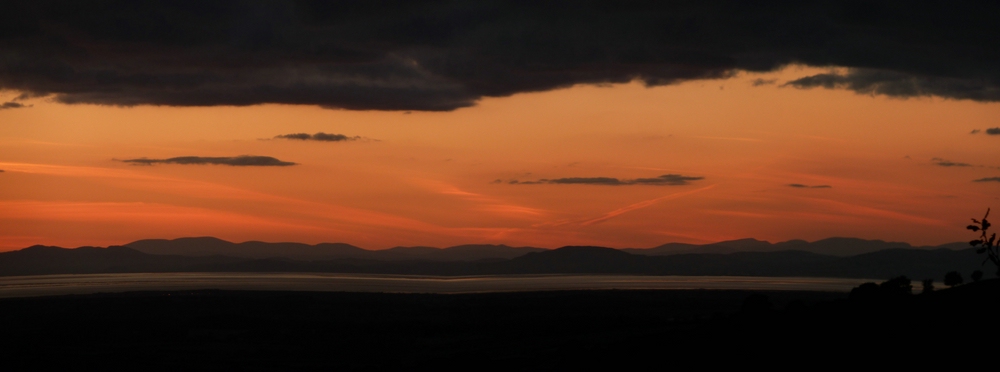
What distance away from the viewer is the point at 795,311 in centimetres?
6112

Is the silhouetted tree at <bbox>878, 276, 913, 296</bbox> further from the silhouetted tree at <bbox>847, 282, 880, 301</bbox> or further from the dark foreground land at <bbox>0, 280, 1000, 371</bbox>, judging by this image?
the dark foreground land at <bbox>0, 280, 1000, 371</bbox>

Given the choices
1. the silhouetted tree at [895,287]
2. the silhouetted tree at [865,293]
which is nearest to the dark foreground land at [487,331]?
the silhouetted tree at [865,293]

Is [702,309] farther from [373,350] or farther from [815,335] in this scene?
[815,335]

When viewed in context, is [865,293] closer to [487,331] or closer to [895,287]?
[895,287]

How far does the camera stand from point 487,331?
3971 inches

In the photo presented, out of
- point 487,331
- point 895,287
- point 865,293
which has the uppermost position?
point 895,287

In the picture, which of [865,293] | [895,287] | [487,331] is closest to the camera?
[865,293]

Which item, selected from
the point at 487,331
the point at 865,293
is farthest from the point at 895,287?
the point at 487,331

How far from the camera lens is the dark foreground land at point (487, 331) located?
47406 mm

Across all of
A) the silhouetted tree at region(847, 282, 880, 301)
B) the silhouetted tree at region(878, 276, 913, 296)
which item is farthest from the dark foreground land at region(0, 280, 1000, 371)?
the silhouetted tree at region(878, 276, 913, 296)

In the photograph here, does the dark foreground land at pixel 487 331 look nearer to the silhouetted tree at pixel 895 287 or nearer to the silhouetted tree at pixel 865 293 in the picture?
the silhouetted tree at pixel 865 293

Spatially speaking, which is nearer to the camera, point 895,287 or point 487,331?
point 895,287

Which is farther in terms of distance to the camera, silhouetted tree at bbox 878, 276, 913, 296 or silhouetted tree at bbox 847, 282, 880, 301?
silhouetted tree at bbox 878, 276, 913, 296

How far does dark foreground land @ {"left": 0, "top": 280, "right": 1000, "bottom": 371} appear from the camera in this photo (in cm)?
4741
